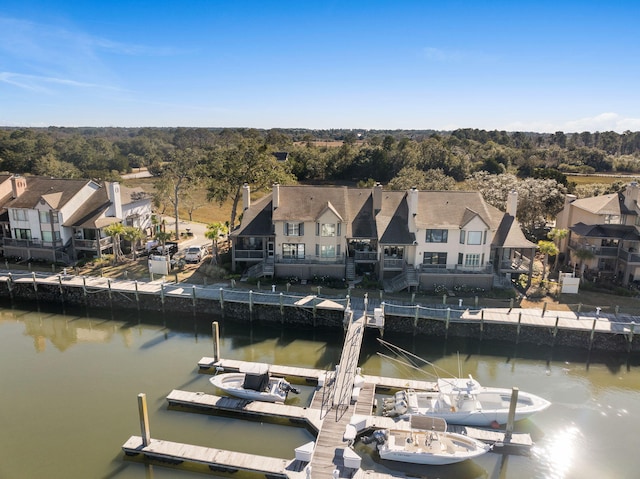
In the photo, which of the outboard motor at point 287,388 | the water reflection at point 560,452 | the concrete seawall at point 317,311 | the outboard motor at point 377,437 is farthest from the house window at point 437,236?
the outboard motor at point 377,437

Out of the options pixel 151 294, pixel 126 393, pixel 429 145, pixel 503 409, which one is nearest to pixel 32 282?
pixel 151 294

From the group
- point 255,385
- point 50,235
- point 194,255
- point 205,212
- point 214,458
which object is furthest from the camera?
point 205,212

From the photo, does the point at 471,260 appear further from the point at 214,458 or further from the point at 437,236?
the point at 214,458

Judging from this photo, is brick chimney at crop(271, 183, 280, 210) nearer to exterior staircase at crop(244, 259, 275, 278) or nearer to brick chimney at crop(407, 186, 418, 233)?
exterior staircase at crop(244, 259, 275, 278)

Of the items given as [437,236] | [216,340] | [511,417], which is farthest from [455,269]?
[216,340]

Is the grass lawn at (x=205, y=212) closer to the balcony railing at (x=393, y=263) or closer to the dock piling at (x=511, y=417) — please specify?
the balcony railing at (x=393, y=263)

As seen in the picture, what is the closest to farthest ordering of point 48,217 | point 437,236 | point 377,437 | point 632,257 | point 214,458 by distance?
1. point 214,458
2. point 377,437
3. point 437,236
4. point 632,257
5. point 48,217
